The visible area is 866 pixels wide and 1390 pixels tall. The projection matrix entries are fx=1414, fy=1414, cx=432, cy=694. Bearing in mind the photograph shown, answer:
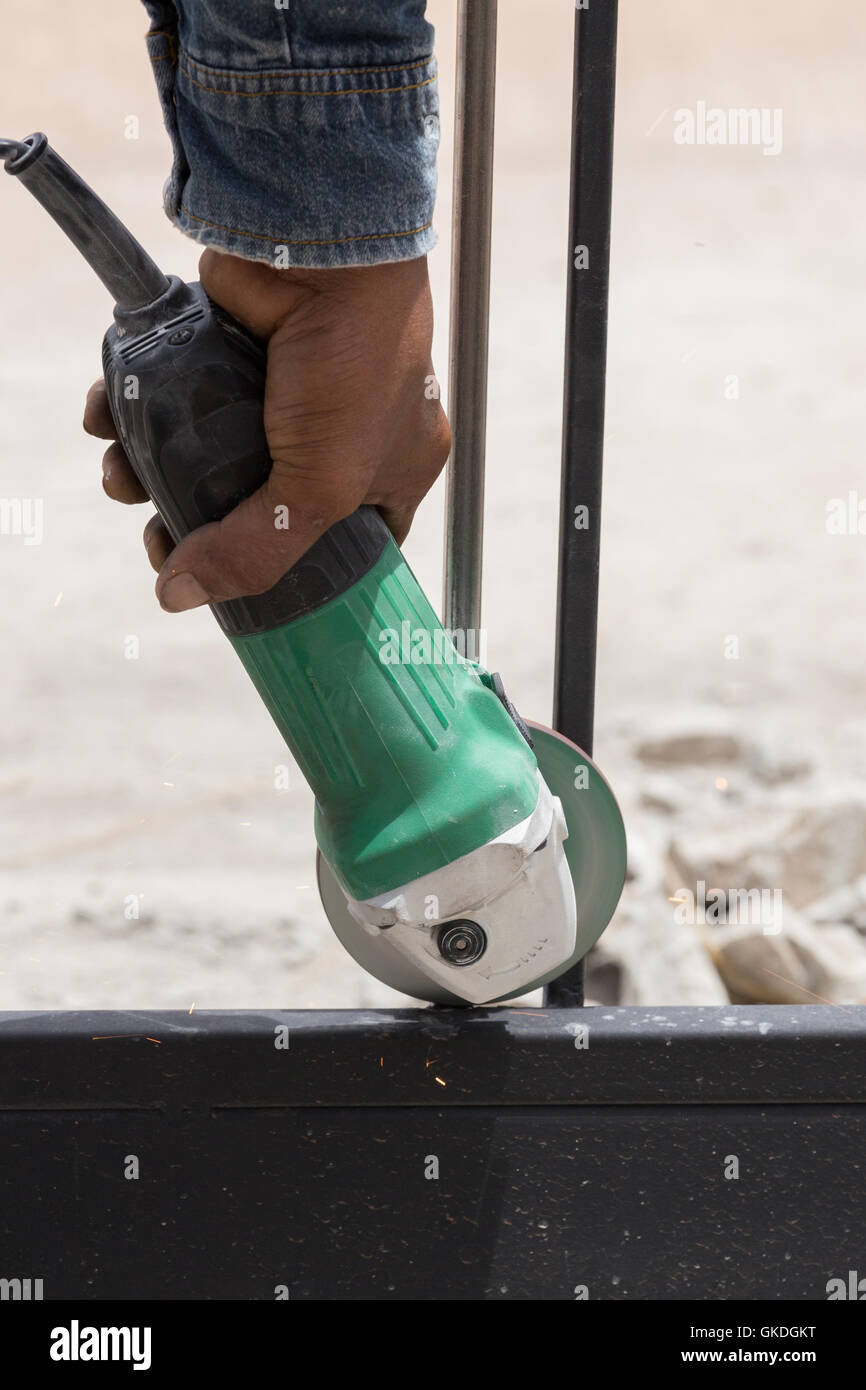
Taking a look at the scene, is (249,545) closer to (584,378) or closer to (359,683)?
(359,683)

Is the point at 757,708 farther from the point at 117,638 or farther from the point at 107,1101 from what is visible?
the point at 107,1101

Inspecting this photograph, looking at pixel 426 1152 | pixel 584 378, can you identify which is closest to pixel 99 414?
pixel 584 378

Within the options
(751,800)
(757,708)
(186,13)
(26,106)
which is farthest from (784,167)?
(186,13)

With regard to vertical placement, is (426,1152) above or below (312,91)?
below

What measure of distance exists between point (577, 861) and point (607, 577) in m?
2.72

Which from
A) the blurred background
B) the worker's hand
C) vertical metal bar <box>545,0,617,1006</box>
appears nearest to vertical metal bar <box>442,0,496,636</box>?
vertical metal bar <box>545,0,617,1006</box>

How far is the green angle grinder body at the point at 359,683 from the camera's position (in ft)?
2.13

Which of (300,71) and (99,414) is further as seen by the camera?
(99,414)

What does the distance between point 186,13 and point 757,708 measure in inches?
93.6

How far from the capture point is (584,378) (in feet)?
2.63

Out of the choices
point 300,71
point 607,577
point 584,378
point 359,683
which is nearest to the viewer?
point 300,71

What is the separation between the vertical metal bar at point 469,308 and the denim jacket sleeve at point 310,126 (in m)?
0.17

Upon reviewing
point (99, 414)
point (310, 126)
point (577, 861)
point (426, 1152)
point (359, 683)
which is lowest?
point (426, 1152)

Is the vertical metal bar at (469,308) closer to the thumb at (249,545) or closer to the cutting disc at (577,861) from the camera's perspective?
the cutting disc at (577,861)
